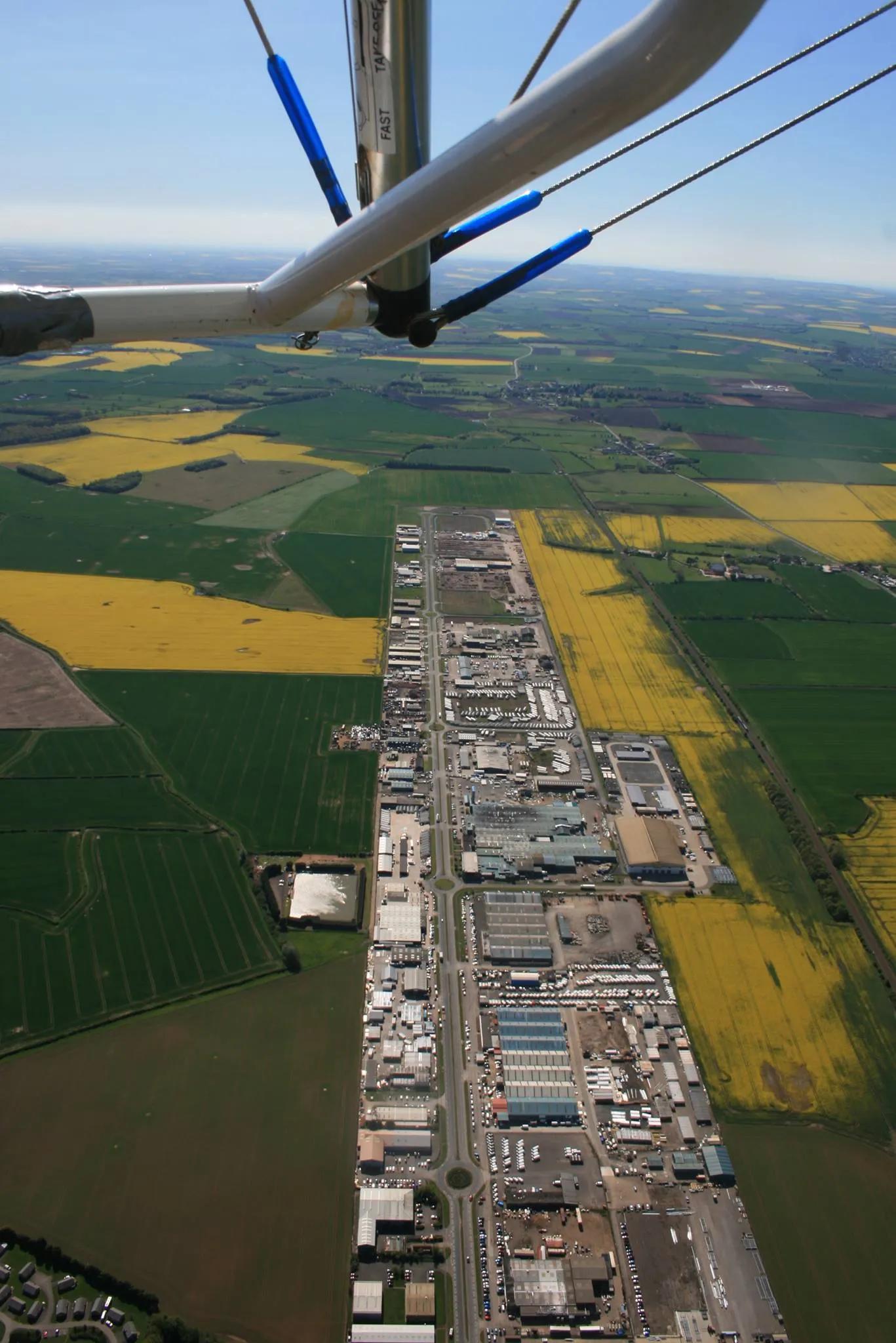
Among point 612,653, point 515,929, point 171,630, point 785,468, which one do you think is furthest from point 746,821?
point 785,468

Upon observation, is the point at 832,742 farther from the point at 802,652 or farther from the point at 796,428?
the point at 796,428

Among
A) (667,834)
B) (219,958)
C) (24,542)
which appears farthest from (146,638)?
(667,834)

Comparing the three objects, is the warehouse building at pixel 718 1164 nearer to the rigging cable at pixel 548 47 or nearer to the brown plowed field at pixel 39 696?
the rigging cable at pixel 548 47

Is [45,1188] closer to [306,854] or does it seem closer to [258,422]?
[306,854]

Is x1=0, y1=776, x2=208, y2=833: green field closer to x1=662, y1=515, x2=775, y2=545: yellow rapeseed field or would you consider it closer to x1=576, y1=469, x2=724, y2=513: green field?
x1=662, y1=515, x2=775, y2=545: yellow rapeseed field

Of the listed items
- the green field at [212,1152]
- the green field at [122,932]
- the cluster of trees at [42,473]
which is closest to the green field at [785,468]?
the cluster of trees at [42,473]

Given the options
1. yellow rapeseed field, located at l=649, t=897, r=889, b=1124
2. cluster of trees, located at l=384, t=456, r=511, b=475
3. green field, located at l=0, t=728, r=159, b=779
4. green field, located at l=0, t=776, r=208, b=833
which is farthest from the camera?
cluster of trees, located at l=384, t=456, r=511, b=475

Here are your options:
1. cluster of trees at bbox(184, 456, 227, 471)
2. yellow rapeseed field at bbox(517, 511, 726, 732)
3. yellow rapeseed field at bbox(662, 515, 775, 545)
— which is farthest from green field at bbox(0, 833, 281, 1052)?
cluster of trees at bbox(184, 456, 227, 471)
